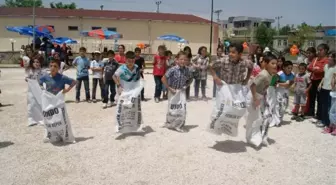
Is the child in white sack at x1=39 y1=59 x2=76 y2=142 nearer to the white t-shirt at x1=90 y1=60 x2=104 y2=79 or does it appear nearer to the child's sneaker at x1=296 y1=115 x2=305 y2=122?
the white t-shirt at x1=90 y1=60 x2=104 y2=79

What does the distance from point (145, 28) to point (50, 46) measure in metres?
12.4

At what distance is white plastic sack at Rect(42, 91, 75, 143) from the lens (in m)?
5.30

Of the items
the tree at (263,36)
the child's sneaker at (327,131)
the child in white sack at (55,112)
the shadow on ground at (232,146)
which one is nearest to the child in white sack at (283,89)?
the child's sneaker at (327,131)

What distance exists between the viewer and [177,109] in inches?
250

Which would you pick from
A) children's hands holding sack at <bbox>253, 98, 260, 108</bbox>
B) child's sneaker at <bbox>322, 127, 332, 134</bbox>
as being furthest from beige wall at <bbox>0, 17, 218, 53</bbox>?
children's hands holding sack at <bbox>253, 98, 260, 108</bbox>

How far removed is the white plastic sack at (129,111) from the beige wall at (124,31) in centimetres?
2400

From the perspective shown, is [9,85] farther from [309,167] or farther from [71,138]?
[309,167]

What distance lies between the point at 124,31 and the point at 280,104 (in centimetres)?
2507

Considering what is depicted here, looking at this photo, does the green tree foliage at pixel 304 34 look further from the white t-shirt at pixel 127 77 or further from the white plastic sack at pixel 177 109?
the white t-shirt at pixel 127 77

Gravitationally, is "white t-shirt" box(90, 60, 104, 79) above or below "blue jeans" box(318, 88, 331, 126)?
above

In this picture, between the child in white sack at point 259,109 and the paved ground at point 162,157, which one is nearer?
the paved ground at point 162,157

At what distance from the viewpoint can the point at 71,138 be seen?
5.59m

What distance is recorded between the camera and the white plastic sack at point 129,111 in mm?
5922

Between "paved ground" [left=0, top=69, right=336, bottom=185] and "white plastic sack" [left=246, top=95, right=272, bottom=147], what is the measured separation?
0.65 feet
